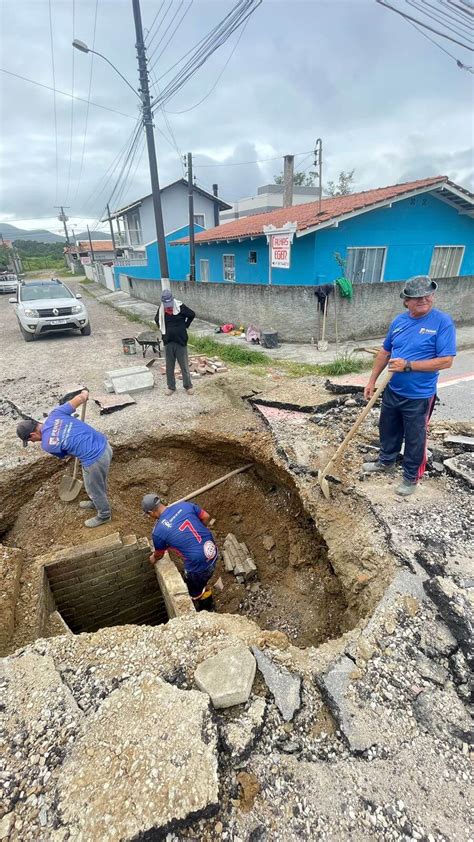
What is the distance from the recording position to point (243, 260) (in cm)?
1352

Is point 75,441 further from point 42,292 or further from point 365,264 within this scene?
point 365,264

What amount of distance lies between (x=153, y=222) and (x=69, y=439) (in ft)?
85.1

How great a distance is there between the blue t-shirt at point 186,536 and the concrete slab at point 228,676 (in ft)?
5.06

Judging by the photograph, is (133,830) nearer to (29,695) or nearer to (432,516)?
(29,695)

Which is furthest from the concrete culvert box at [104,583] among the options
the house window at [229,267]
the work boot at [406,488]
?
the house window at [229,267]

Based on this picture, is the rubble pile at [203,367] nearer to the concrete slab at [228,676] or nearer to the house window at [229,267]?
the concrete slab at [228,676]

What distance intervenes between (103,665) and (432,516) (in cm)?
279

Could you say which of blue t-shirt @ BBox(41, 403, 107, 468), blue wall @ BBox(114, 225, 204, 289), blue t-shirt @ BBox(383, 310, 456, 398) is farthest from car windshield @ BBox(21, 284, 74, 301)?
blue t-shirt @ BBox(383, 310, 456, 398)

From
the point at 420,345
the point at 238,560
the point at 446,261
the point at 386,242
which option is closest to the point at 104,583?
the point at 238,560

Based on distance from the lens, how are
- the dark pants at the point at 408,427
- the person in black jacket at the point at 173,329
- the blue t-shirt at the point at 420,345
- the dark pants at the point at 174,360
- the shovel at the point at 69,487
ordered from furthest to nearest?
the dark pants at the point at 174,360 < the person in black jacket at the point at 173,329 < the shovel at the point at 69,487 < the dark pants at the point at 408,427 < the blue t-shirt at the point at 420,345

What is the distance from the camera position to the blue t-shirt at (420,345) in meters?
3.15

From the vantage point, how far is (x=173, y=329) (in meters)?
6.24

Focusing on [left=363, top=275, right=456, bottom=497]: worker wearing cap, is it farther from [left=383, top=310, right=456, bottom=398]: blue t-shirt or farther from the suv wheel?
the suv wheel

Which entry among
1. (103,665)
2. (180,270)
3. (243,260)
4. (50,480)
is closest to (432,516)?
(103,665)
